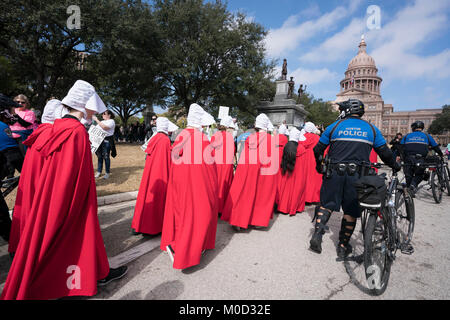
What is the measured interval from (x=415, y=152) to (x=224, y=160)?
213 inches

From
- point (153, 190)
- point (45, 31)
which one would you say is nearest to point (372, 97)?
point (45, 31)

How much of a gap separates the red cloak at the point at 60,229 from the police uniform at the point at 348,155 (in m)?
3.00

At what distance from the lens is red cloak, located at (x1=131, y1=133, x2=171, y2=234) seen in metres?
3.73

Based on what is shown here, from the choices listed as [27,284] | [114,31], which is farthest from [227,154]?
Answer: [114,31]

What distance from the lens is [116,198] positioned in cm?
536

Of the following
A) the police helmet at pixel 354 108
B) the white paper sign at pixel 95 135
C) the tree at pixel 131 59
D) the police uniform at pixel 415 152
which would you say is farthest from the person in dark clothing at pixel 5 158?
the tree at pixel 131 59

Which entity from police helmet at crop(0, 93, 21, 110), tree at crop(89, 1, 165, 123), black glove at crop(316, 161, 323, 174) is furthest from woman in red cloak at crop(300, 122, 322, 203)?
tree at crop(89, 1, 165, 123)

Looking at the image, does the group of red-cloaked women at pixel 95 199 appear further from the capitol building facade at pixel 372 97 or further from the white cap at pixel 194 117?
the capitol building facade at pixel 372 97

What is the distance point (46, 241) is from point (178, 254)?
128 cm

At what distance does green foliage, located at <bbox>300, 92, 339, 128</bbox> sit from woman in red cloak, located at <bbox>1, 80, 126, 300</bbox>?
37.7 m

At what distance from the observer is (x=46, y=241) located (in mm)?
2041

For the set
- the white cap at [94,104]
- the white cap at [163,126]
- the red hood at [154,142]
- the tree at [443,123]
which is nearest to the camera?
the white cap at [94,104]

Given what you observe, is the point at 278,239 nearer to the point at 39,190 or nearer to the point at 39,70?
the point at 39,190

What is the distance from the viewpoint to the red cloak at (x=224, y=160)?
15.8ft
